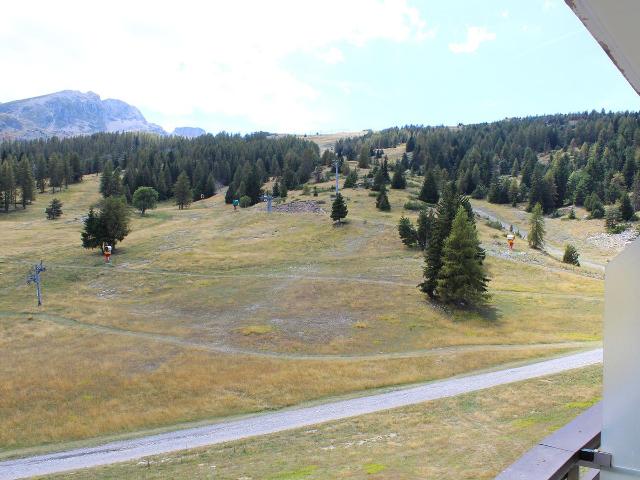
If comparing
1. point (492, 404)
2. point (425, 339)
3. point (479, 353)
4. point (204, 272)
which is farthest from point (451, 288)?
point (204, 272)

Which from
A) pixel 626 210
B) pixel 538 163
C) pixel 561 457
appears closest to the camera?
pixel 561 457

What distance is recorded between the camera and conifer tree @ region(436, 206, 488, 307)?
42.5 meters

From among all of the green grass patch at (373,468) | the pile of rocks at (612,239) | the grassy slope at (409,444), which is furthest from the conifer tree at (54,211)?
the green grass patch at (373,468)

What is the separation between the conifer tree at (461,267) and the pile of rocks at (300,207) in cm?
4207

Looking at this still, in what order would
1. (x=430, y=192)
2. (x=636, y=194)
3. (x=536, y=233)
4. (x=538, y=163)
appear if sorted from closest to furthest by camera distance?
(x=536, y=233)
(x=430, y=192)
(x=636, y=194)
(x=538, y=163)

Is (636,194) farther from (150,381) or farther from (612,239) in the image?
(150,381)

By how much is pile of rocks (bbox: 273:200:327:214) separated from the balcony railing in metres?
81.5

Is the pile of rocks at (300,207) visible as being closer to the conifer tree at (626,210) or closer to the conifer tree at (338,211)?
the conifer tree at (338,211)

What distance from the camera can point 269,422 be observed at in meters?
25.3

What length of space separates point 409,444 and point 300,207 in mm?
69718

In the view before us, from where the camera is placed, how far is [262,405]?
89.4ft

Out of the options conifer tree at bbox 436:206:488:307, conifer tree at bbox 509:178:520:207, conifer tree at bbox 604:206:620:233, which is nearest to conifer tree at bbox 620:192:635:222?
conifer tree at bbox 604:206:620:233

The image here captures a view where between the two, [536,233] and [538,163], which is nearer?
→ [536,233]

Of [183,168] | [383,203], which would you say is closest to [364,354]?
[383,203]
